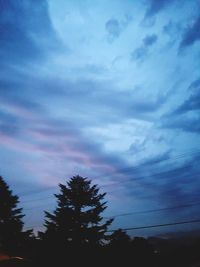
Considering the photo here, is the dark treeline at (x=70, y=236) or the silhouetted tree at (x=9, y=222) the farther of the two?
the silhouetted tree at (x=9, y=222)

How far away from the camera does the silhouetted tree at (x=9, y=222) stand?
4568 cm

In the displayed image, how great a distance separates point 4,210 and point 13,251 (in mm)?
7473

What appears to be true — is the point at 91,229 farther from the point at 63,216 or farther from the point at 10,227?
the point at 10,227

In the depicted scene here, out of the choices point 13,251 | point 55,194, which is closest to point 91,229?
point 55,194

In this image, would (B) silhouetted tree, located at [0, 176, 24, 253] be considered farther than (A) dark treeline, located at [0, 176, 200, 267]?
Yes

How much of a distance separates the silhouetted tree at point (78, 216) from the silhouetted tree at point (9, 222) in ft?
14.4

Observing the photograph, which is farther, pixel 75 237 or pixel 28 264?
pixel 75 237

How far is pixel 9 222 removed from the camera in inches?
1854

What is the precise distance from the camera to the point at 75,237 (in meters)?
41.7

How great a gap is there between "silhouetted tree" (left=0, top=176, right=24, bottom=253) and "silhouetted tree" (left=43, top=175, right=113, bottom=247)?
4.40 meters

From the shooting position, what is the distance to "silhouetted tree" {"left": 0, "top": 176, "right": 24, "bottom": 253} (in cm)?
4568

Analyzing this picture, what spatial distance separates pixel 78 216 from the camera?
4319cm

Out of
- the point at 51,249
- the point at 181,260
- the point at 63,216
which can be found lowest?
the point at 181,260

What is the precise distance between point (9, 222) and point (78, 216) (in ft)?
37.1
